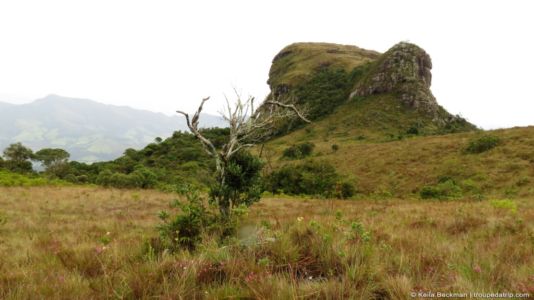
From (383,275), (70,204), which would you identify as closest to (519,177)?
(383,275)

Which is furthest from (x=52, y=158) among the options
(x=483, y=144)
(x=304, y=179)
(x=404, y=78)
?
(x=404, y=78)

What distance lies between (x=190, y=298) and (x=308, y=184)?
95.2ft

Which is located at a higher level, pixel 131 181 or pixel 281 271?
pixel 281 271

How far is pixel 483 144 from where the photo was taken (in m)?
32.8

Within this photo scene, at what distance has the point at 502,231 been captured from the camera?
6.55 m

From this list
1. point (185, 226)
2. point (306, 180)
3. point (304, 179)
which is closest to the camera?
point (185, 226)

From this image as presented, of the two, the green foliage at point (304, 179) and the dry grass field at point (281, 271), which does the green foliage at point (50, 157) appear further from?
the dry grass field at point (281, 271)

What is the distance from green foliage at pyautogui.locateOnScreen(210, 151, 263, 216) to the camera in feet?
25.5

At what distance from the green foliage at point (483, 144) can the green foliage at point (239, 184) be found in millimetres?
33213

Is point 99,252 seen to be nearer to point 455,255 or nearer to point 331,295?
point 331,295

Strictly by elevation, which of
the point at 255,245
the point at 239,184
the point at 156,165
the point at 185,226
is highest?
the point at 239,184

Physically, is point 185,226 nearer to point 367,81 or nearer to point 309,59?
point 367,81

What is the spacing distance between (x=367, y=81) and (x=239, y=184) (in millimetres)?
87235

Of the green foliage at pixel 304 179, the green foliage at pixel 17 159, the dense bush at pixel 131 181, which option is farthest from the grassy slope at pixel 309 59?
the dense bush at pixel 131 181
